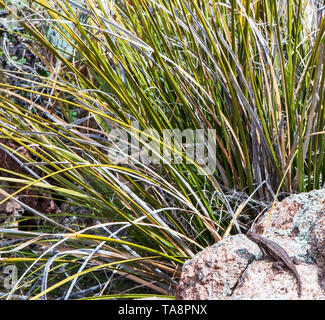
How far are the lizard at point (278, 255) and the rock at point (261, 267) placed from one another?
0.07 feet

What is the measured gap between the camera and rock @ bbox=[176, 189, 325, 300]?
1276mm

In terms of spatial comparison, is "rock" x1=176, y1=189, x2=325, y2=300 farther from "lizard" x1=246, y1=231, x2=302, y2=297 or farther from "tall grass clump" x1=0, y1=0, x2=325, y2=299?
"tall grass clump" x1=0, y1=0, x2=325, y2=299

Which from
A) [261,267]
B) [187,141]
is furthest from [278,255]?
[187,141]

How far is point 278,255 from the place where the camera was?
4.23ft

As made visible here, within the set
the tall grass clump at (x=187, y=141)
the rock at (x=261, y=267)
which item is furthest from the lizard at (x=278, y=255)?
the tall grass clump at (x=187, y=141)

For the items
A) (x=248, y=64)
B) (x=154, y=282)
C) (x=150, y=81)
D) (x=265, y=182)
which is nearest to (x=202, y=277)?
(x=154, y=282)

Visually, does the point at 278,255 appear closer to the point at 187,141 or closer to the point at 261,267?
the point at 261,267

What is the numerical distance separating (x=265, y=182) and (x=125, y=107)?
0.70 meters

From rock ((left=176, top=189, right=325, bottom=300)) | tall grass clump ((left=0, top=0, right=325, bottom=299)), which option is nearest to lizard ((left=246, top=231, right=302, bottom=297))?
rock ((left=176, top=189, right=325, bottom=300))

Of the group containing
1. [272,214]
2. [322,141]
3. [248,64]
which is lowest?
[272,214]

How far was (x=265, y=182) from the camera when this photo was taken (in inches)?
71.3

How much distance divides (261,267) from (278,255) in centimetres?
9

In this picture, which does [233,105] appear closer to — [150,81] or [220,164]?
[220,164]

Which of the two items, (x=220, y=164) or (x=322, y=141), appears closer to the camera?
(x=322, y=141)
